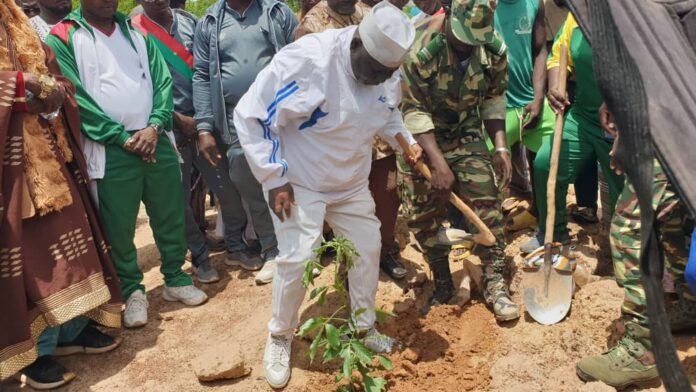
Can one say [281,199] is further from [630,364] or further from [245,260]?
[245,260]

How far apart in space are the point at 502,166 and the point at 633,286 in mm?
1148

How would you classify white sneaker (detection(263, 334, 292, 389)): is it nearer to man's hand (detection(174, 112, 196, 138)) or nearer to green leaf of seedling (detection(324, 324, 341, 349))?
green leaf of seedling (detection(324, 324, 341, 349))

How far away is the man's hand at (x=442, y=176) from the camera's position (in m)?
3.53

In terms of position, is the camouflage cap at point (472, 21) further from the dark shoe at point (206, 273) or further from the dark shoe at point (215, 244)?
the dark shoe at point (215, 244)

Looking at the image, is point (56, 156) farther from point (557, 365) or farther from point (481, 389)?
point (557, 365)

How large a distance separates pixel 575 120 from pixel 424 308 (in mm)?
1595

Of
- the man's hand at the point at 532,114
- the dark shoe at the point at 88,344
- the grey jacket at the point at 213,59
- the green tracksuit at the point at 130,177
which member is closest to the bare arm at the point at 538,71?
the man's hand at the point at 532,114

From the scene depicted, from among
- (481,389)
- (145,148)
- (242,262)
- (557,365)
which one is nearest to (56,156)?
(145,148)

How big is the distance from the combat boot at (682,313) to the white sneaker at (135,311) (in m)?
3.17

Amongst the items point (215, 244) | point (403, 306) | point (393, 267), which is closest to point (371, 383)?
point (403, 306)

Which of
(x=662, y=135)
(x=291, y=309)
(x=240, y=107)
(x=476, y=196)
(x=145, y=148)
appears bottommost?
(x=291, y=309)

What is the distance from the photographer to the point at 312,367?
139 inches

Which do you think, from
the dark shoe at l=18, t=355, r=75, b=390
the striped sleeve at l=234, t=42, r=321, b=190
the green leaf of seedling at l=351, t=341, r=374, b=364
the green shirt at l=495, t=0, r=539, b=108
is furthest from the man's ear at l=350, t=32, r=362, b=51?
the dark shoe at l=18, t=355, r=75, b=390

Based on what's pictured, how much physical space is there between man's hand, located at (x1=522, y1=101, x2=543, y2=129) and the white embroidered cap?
183 centimetres
